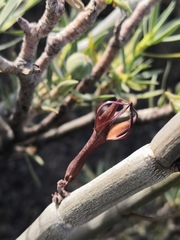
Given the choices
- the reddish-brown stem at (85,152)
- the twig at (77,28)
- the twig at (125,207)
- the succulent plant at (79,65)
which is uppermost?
the twig at (77,28)

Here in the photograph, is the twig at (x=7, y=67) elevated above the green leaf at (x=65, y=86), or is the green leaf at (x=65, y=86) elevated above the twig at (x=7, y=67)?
the twig at (x=7, y=67)

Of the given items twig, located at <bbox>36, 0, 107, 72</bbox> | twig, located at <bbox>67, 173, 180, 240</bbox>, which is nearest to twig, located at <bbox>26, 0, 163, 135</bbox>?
twig, located at <bbox>36, 0, 107, 72</bbox>

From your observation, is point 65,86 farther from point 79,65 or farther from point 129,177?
point 129,177

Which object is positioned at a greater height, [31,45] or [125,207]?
[31,45]

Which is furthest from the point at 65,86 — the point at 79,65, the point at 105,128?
the point at 105,128

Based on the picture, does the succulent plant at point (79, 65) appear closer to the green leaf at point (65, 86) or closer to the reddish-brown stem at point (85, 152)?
the green leaf at point (65, 86)

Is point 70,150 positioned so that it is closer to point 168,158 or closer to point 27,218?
point 27,218

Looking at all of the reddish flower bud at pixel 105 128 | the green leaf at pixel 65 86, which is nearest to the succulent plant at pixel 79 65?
the green leaf at pixel 65 86

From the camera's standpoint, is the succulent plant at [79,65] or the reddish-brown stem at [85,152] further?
the succulent plant at [79,65]

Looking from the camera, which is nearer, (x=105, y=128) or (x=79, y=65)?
(x=105, y=128)

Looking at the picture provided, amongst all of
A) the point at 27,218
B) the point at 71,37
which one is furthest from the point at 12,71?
the point at 27,218
